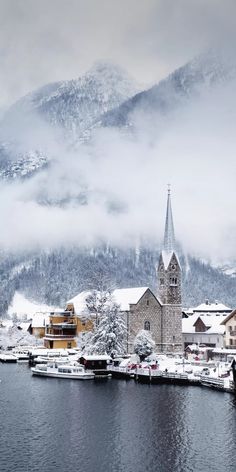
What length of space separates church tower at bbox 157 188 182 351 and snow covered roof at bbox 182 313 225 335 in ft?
21.6

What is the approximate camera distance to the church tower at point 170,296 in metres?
113

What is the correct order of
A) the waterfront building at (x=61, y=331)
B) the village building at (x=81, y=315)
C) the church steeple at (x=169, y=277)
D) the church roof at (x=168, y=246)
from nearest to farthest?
the village building at (x=81, y=315)
the church steeple at (x=169, y=277)
the waterfront building at (x=61, y=331)
the church roof at (x=168, y=246)

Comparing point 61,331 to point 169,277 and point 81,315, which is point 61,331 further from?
point 169,277

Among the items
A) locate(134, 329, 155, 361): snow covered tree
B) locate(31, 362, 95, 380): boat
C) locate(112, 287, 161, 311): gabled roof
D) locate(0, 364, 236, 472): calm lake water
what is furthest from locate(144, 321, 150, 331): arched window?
locate(0, 364, 236, 472): calm lake water

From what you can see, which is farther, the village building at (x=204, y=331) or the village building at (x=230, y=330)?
the village building at (x=204, y=331)

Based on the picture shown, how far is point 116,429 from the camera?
48875mm

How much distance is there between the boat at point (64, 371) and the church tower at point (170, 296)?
30019mm

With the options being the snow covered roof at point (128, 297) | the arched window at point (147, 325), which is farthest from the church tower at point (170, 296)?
the snow covered roof at point (128, 297)

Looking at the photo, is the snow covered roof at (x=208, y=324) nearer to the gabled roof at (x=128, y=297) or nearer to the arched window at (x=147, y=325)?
the arched window at (x=147, y=325)

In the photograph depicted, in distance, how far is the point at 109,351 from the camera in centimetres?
9244

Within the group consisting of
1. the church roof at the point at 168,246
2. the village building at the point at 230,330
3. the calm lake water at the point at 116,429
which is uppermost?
the church roof at the point at 168,246

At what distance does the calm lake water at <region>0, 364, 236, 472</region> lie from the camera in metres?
39.8

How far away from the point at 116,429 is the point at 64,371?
3601 centimetres

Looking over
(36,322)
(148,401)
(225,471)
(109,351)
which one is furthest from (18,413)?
(36,322)
